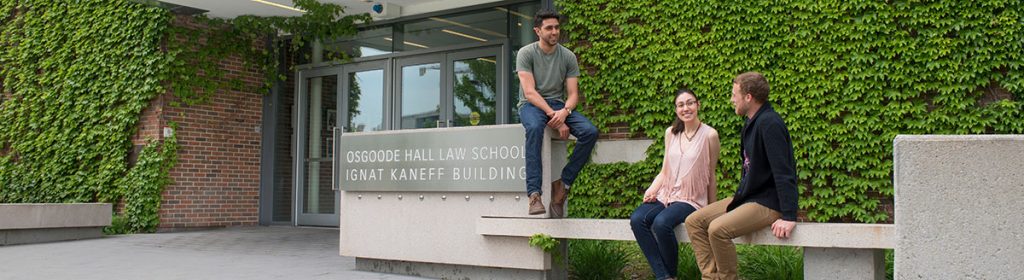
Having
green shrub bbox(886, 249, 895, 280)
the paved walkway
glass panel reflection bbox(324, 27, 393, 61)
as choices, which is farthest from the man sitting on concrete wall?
glass panel reflection bbox(324, 27, 393, 61)

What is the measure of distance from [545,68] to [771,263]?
193 centimetres

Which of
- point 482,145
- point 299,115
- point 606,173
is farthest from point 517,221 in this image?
point 299,115

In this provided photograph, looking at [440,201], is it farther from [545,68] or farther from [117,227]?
[117,227]

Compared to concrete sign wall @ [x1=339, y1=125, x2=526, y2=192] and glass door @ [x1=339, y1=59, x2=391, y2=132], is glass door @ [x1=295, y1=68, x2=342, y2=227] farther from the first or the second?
concrete sign wall @ [x1=339, y1=125, x2=526, y2=192]

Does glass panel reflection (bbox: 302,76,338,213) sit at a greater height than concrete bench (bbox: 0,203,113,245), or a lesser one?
greater

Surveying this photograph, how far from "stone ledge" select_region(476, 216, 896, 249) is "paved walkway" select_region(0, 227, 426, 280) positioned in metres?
1.04

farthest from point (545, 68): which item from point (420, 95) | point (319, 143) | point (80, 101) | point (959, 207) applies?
point (80, 101)

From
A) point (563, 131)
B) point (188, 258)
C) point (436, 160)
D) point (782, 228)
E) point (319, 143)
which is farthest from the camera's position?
point (319, 143)

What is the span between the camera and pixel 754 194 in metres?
4.87

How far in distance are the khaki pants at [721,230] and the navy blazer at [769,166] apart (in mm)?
67

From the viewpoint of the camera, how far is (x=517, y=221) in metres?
6.09

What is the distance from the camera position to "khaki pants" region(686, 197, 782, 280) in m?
4.77

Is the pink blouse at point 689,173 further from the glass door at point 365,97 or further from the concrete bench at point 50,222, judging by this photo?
the concrete bench at point 50,222

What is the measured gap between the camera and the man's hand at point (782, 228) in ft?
15.5
